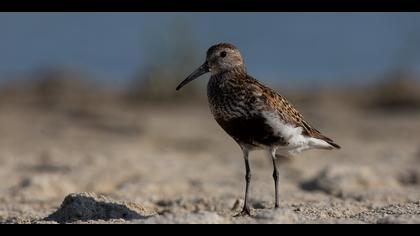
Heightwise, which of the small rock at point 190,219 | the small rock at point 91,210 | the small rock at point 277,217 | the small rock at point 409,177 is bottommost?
the small rock at point 190,219

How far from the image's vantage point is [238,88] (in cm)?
816

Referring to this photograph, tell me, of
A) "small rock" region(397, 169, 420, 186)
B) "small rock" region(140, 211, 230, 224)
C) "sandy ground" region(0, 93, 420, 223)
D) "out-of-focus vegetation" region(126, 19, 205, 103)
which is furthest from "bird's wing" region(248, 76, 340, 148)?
"out-of-focus vegetation" region(126, 19, 205, 103)

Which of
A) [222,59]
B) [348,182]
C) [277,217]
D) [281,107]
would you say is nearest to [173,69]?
[348,182]

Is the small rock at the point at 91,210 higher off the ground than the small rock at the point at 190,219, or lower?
higher

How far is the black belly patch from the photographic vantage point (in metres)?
8.02

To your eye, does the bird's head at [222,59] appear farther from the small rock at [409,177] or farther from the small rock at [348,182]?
the small rock at [409,177]

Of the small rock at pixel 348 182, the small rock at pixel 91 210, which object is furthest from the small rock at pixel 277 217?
the small rock at pixel 348 182

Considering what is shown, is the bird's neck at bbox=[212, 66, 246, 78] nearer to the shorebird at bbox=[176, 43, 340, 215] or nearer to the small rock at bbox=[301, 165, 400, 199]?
the shorebird at bbox=[176, 43, 340, 215]

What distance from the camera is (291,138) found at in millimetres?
8430

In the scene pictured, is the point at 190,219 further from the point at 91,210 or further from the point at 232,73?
the point at 232,73

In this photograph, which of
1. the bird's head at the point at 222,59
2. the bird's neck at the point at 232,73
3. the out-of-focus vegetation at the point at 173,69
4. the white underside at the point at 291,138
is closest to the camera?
the white underside at the point at 291,138

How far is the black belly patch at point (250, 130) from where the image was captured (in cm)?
802

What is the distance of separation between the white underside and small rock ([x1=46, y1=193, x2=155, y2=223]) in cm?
138
